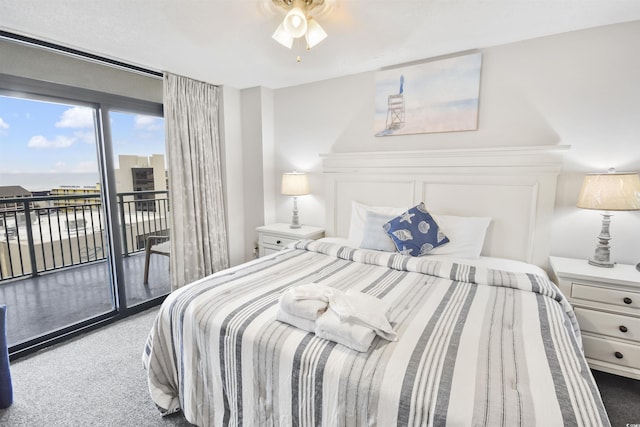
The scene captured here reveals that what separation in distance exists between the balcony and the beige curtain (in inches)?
21.2

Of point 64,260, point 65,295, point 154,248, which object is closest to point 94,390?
point 154,248

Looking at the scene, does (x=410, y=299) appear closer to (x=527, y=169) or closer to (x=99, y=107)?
(x=527, y=169)

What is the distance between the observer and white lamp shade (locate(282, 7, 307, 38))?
162cm

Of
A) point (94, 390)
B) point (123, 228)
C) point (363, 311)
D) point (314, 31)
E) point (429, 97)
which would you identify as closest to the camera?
point (363, 311)

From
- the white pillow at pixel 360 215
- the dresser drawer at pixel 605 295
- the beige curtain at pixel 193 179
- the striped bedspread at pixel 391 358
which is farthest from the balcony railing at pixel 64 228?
the dresser drawer at pixel 605 295

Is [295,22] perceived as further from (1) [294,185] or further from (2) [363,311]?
(1) [294,185]

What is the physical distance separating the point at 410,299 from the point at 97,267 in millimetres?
4392

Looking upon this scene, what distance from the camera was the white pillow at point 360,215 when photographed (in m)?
2.76

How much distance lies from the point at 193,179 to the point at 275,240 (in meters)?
1.10

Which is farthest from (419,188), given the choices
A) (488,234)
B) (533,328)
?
(533,328)

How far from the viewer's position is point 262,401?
50.3 inches

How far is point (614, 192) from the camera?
6.22 ft

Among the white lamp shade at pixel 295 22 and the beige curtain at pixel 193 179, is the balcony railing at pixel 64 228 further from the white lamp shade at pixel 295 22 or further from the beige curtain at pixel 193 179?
the white lamp shade at pixel 295 22

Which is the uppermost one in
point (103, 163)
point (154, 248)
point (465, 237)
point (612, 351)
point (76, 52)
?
point (76, 52)
